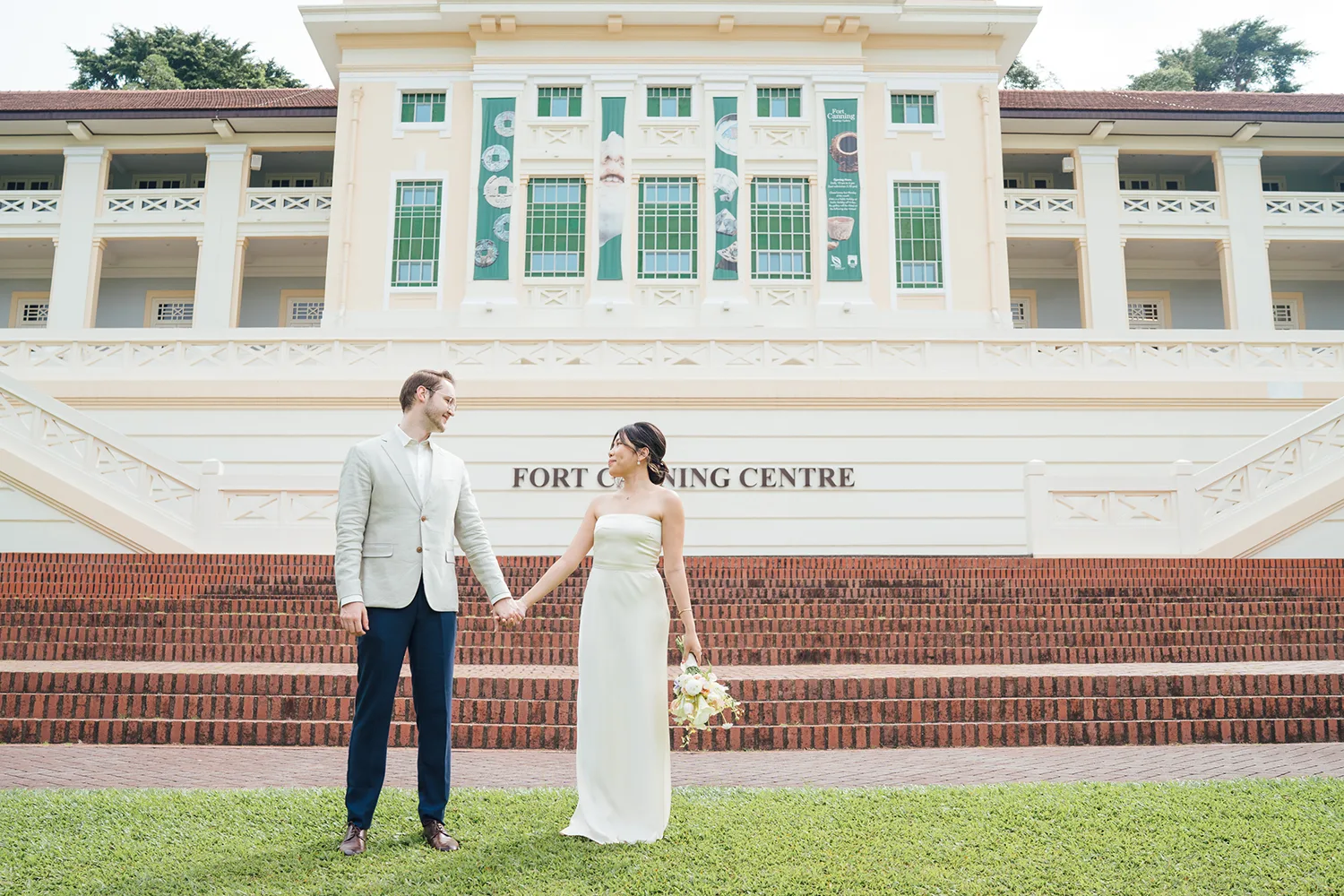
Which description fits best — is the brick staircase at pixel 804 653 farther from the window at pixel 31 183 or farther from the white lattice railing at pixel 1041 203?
the window at pixel 31 183

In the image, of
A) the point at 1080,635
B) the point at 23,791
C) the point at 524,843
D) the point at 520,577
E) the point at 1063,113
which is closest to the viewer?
the point at 524,843

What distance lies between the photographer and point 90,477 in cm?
1379

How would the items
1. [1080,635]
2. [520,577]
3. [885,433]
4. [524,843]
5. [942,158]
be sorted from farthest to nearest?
[942,158]
[885,433]
[520,577]
[1080,635]
[524,843]

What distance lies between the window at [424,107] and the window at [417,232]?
5.59ft

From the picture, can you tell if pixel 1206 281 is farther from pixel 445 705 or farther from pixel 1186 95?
pixel 445 705

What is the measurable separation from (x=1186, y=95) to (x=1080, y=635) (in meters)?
25.0

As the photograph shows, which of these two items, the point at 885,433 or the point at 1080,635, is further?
the point at 885,433

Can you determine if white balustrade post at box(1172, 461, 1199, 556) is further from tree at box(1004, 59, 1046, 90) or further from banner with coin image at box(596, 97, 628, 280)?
tree at box(1004, 59, 1046, 90)

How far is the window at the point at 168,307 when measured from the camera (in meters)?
29.8

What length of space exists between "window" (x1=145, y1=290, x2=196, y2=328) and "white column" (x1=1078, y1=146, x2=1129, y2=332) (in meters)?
24.6

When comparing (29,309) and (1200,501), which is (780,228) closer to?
(1200,501)

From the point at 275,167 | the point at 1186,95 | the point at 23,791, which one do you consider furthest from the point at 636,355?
the point at 1186,95

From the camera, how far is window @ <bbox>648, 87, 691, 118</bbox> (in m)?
24.7

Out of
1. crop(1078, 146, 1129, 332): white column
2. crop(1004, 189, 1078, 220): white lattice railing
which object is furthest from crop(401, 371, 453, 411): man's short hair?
crop(1004, 189, 1078, 220): white lattice railing
